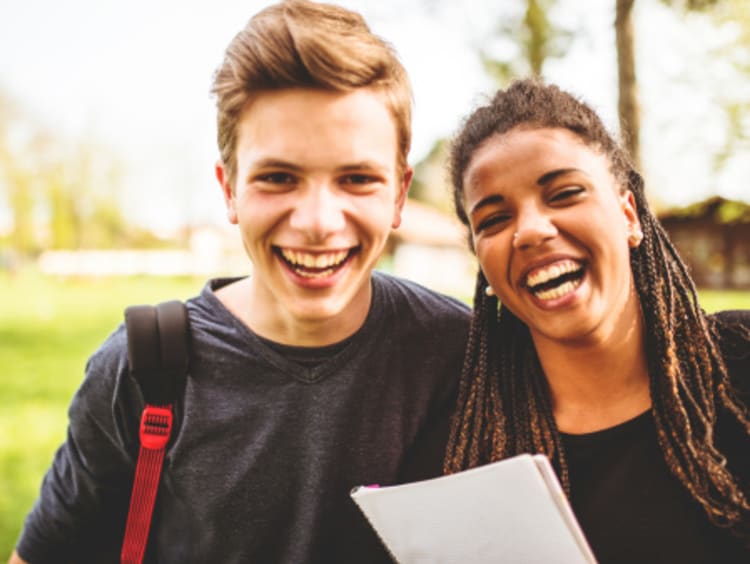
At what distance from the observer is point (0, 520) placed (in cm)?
468

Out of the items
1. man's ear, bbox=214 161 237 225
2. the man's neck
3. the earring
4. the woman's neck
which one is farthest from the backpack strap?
the earring

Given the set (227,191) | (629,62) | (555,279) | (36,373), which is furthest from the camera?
(36,373)

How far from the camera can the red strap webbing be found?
2.06m

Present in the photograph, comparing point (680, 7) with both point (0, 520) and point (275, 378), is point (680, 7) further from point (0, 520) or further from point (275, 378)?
point (0, 520)

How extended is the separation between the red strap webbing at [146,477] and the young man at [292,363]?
0.15ft

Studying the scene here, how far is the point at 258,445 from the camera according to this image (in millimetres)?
2066

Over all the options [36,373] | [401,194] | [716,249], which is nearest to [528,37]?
[401,194]

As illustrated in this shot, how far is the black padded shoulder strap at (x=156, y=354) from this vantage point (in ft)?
6.84

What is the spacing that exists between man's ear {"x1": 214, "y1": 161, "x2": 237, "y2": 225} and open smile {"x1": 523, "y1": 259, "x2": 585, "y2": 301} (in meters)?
0.91

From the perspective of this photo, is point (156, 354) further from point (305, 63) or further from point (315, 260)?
point (305, 63)

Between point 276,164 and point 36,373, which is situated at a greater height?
point 276,164

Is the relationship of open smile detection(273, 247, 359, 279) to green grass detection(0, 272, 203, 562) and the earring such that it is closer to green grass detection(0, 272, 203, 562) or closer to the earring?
the earring

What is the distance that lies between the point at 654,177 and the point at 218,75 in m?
4.10

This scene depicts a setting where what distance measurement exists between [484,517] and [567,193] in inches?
35.9
